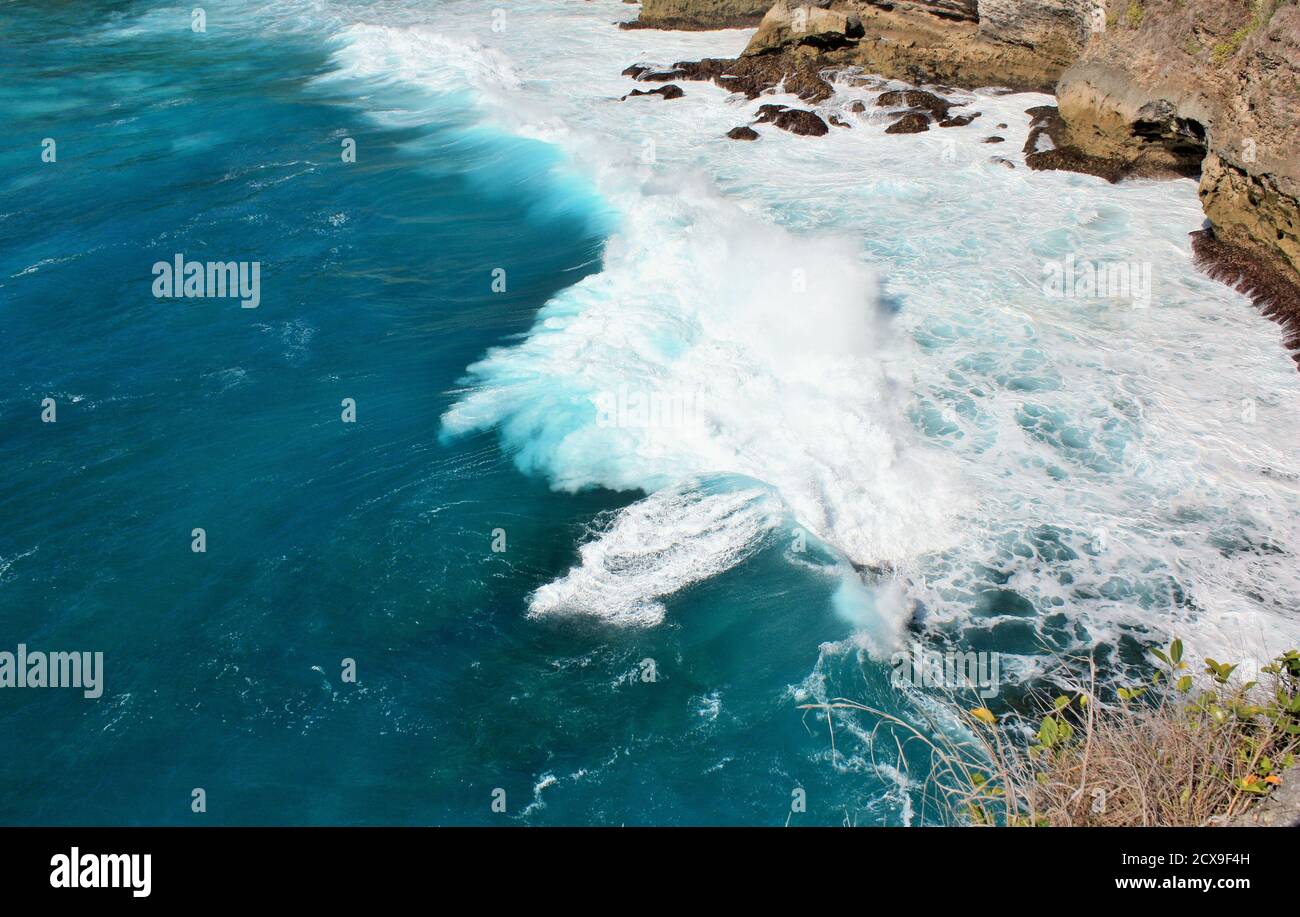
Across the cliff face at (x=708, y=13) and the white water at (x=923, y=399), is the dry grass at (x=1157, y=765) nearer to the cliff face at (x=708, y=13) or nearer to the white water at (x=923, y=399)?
the white water at (x=923, y=399)

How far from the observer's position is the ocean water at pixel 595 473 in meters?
9.88

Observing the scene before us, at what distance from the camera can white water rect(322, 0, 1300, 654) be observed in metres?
11.7

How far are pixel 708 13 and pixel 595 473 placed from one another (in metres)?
29.0

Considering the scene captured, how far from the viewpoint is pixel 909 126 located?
83.3 ft

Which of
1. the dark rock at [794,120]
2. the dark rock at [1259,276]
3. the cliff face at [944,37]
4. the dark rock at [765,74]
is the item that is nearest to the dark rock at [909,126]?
the dark rock at [794,120]

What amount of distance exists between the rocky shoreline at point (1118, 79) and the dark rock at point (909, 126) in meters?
0.05

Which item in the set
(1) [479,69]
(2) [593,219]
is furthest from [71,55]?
(2) [593,219]

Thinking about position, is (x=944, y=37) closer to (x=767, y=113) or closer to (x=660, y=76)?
(x=767, y=113)

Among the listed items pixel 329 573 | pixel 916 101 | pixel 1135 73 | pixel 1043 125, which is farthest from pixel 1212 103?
pixel 329 573

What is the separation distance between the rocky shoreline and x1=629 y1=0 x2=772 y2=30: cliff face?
5.66m

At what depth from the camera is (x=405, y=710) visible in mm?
10125

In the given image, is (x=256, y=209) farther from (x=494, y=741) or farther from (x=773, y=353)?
(x=494, y=741)

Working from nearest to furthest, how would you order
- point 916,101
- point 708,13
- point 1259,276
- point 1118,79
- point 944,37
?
point 1259,276 → point 1118,79 → point 916,101 → point 944,37 → point 708,13
